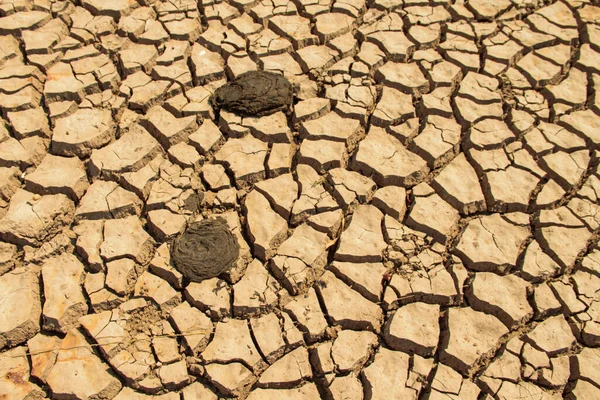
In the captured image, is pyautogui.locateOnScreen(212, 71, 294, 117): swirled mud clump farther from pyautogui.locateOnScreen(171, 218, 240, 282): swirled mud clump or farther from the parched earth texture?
pyautogui.locateOnScreen(171, 218, 240, 282): swirled mud clump

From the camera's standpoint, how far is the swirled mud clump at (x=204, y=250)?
2947 millimetres

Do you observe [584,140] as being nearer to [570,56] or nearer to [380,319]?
[570,56]

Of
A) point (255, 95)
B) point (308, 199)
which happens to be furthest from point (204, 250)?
point (255, 95)

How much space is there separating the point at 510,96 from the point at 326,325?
6.75 ft

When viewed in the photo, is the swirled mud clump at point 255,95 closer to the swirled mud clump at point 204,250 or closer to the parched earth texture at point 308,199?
the parched earth texture at point 308,199

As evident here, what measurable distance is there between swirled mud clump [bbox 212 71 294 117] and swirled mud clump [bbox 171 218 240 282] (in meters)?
0.85

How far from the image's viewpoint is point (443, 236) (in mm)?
3139

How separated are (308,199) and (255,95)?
2.76 feet

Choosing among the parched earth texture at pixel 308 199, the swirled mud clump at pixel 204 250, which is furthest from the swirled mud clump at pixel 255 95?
the swirled mud clump at pixel 204 250

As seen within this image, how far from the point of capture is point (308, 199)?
3.26 m

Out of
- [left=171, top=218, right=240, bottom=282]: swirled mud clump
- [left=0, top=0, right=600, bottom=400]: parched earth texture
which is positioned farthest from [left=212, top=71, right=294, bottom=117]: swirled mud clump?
[left=171, top=218, right=240, bottom=282]: swirled mud clump

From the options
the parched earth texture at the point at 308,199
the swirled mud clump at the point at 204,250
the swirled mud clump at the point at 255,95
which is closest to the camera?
the parched earth texture at the point at 308,199

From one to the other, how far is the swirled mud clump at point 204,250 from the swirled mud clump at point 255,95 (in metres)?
0.85

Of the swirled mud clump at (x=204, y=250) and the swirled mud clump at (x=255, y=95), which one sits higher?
the swirled mud clump at (x=255, y=95)
